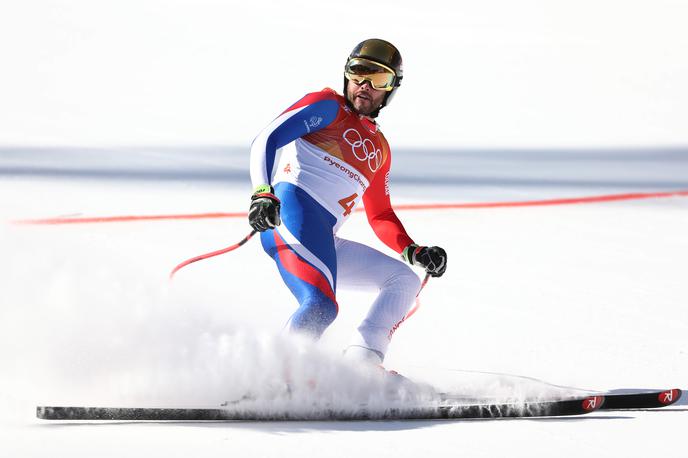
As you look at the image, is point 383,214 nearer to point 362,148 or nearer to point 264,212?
point 362,148

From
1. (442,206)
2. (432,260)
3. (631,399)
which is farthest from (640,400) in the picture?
(442,206)

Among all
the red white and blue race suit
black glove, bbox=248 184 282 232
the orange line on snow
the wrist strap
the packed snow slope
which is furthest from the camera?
the orange line on snow

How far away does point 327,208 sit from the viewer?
412cm

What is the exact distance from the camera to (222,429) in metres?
3.39

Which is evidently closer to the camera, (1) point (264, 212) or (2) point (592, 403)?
(1) point (264, 212)

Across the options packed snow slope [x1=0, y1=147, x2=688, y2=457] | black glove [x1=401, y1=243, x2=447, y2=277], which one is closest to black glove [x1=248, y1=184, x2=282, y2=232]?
packed snow slope [x1=0, y1=147, x2=688, y2=457]

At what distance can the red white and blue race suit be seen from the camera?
3846 millimetres

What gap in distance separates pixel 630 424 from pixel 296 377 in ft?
3.76

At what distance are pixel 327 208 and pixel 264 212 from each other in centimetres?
59

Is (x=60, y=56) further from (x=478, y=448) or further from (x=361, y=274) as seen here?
(x=478, y=448)

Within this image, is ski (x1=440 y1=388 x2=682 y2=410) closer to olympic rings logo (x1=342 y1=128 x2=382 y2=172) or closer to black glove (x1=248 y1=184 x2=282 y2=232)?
black glove (x1=248 y1=184 x2=282 y2=232)

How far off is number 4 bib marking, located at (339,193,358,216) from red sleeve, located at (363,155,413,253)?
0.72ft

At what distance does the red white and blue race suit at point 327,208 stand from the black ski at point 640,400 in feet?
2.71

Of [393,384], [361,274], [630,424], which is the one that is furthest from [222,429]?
[630,424]
